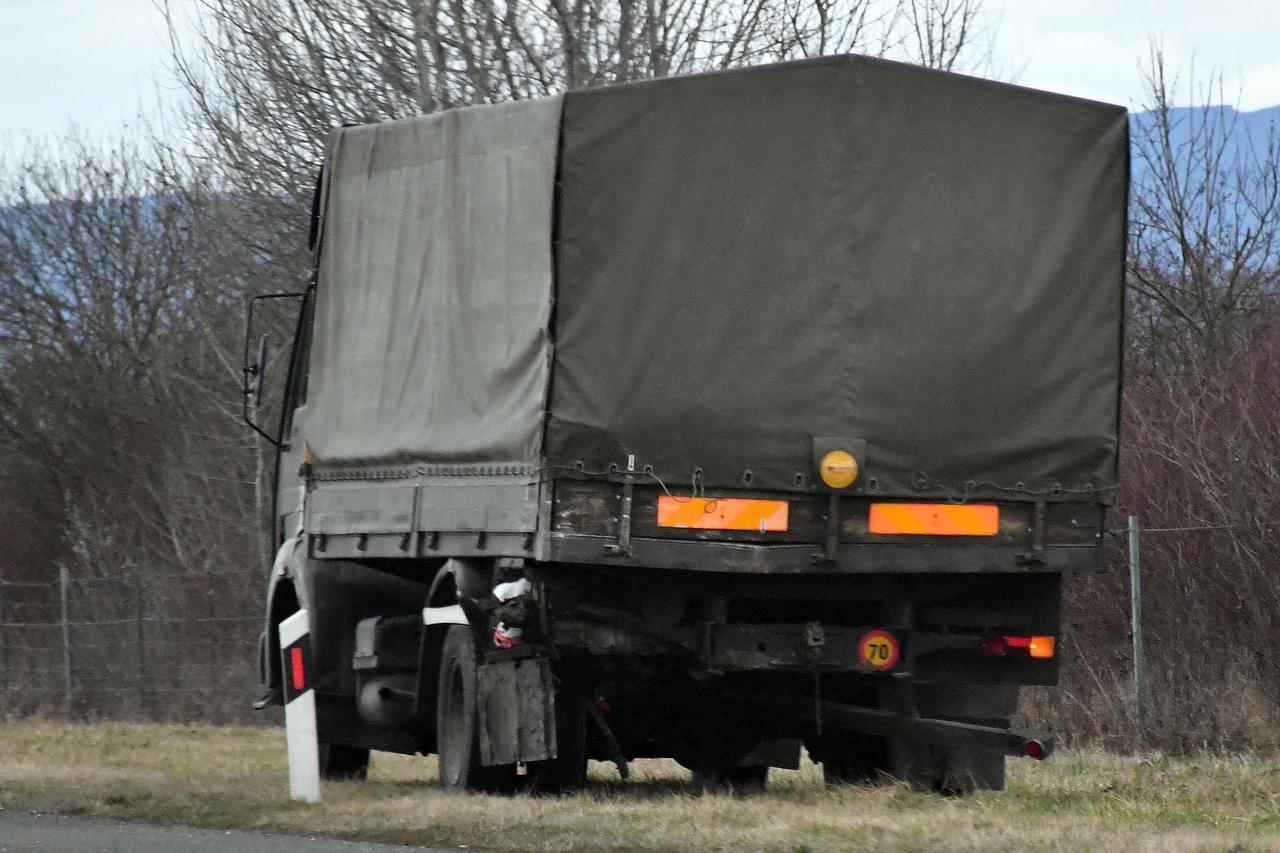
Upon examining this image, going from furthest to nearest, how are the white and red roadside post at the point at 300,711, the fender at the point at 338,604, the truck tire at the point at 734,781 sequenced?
the fender at the point at 338,604 → the truck tire at the point at 734,781 → the white and red roadside post at the point at 300,711

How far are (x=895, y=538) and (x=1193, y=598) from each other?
7.22m

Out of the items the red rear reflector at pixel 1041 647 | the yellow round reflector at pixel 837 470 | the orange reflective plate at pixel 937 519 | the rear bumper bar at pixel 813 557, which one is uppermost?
the yellow round reflector at pixel 837 470

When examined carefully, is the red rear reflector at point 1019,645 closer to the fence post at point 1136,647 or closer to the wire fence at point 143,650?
the fence post at point 1136,647

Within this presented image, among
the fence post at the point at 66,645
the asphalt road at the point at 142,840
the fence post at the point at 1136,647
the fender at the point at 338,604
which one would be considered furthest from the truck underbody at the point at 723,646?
the fence post at the point at 66,645

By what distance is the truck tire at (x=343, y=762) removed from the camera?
1448 cm

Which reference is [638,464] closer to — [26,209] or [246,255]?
[246,255]

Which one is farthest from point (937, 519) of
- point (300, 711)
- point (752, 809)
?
point (300, 711)

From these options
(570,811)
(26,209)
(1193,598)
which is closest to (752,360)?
(570,811)

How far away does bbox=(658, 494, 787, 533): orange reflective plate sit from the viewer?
973cm

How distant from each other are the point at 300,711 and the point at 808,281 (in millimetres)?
3648

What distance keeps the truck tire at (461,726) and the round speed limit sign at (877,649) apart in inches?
69.6

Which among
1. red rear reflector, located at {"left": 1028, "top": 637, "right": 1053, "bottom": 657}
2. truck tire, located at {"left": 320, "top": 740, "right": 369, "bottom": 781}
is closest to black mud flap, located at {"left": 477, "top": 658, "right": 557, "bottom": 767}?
red rear reflector, located at {"left": 1028, "top": 637, "right": 1053, "bottom": 657}

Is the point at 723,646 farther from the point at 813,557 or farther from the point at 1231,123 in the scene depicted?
the point at 1231,123

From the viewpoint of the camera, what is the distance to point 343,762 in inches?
572
